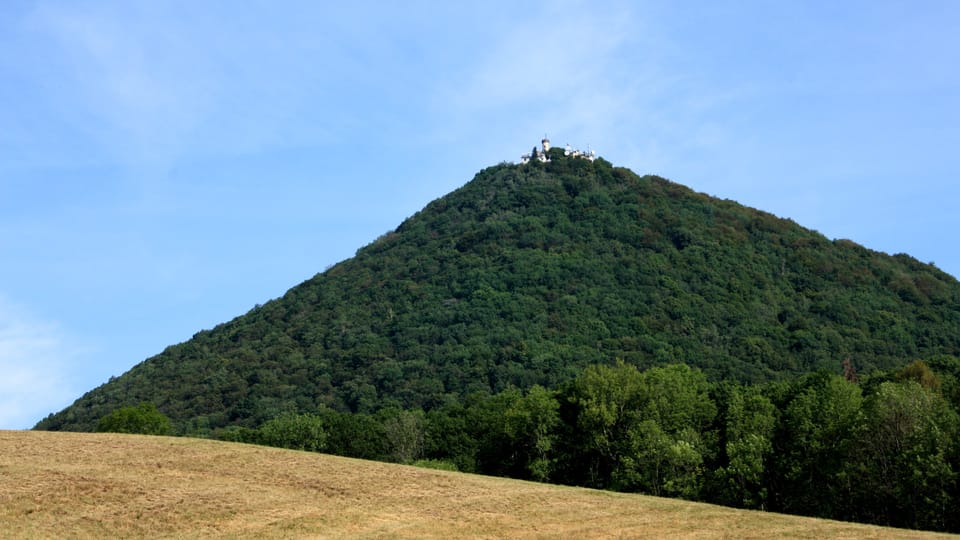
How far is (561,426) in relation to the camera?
8169cm

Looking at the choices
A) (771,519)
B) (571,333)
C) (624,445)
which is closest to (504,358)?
(571,333)

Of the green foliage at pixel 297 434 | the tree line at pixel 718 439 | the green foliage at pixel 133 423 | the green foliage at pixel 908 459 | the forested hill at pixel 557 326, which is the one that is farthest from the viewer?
the forested hill at pixel 557 326

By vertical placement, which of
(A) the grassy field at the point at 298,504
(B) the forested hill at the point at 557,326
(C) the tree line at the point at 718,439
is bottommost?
(A) the grassy field at the point at 298,504

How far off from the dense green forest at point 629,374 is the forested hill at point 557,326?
1.54 feet

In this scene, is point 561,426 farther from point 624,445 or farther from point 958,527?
point 958,527

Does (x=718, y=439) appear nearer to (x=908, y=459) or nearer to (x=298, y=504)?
(x=908, y=459)

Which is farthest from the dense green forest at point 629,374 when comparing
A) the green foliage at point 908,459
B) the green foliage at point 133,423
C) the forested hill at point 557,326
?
the forested hill at point 557,326

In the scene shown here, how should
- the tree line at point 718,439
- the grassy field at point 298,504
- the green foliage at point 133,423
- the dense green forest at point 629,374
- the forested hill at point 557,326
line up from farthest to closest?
1. the forested hill at point 557,326
2. the green foliage at point 133,423
3. the dense green forest at point 629,374
4. the tree line at point 718,439
5. the grassy field at point 298,504

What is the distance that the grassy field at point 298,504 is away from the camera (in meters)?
46.2

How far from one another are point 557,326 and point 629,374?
8494 cm

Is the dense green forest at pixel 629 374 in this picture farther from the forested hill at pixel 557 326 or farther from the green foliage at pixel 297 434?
the forested hill at pixel 557 326

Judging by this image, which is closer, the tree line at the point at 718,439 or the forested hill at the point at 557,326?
the tree line at the point at 718,439

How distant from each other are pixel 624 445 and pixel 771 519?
25.7 meters

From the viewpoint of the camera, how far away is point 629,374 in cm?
8131
